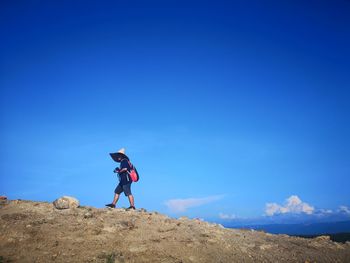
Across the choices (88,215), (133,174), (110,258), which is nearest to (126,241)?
(110,258)

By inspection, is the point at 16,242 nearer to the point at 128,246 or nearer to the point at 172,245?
the point at 128,246

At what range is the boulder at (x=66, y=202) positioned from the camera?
12627mm

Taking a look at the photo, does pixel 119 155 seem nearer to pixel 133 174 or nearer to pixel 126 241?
pixel 133 174

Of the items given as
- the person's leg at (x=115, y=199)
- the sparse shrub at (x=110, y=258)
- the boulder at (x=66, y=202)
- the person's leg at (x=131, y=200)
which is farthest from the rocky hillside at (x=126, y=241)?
the person's leg at (x=115, y=199)

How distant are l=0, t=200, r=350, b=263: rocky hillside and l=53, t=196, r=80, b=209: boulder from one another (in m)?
0.33

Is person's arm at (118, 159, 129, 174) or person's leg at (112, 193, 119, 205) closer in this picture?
person's leg at (112, 193, 119, 205)

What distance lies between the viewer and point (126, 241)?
948 centimetres

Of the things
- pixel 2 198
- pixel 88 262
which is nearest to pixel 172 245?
pixel 88 262

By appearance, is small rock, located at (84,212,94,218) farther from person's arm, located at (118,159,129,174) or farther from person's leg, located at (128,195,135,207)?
person's arm, located at (118,159,129,174)

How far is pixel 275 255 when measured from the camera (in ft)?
31.8

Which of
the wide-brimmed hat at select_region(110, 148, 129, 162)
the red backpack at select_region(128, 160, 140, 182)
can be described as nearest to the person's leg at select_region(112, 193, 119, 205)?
the red backpack at select_region(128, 160, 140, 182)

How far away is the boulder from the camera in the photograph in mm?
12627

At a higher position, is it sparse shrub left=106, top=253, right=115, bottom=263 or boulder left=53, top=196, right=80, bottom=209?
boulder left=53, top=196, right=80, bottom=209

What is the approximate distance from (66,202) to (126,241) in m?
4.60
